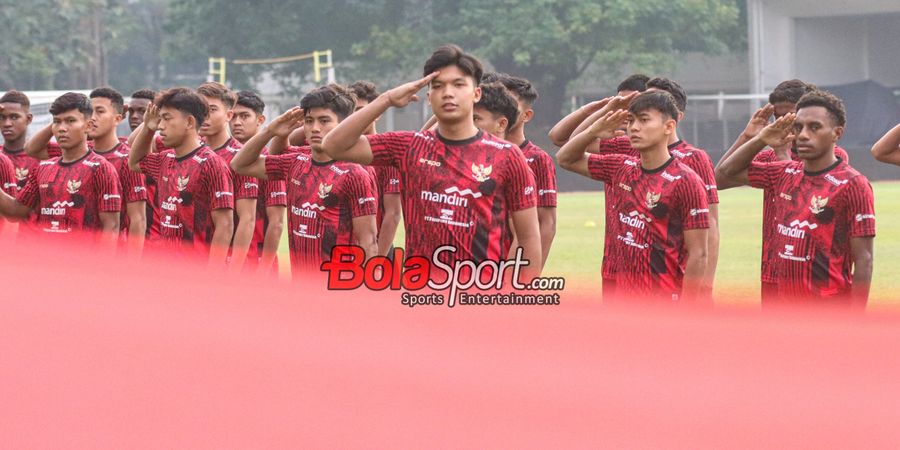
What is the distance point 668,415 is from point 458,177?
369cm

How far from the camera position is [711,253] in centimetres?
783

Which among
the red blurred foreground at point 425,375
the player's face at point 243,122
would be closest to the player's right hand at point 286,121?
the player's face at point 243,122

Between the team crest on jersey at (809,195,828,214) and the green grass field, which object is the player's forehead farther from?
the green grass field

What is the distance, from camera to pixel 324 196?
874 cm

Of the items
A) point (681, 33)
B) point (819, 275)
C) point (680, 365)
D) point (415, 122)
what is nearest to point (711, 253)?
point (819, 275)

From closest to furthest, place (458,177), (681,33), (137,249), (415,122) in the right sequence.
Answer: (458,177)
(137,249)
(415,122)
(681,33)

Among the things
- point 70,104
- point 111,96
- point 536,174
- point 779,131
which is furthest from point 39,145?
point 779,131

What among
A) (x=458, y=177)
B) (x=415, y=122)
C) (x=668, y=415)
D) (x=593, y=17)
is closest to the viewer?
(x=668, y=415)

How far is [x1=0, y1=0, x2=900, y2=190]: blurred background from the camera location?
47.8 m

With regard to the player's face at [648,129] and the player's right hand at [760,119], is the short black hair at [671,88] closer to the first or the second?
the player's right hand at [760,119]

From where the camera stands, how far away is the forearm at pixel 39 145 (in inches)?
449

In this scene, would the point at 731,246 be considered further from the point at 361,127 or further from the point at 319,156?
the point at 361,127

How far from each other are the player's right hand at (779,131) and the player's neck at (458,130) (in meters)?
2.11

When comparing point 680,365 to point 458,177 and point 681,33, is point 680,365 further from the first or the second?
point 681,33
